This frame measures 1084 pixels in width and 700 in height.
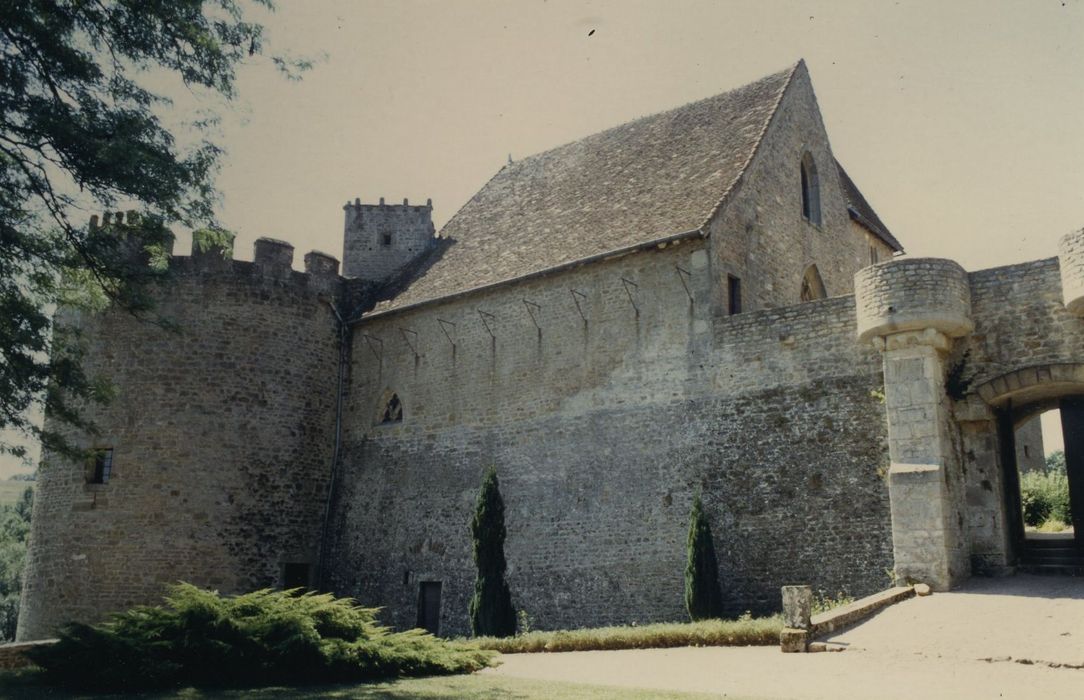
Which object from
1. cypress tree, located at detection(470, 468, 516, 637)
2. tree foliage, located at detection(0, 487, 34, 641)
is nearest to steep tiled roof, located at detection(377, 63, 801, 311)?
cypress tree, located at detection(470, 468, 516, 637)

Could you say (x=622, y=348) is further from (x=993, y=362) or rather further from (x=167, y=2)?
(x=167, y=2)

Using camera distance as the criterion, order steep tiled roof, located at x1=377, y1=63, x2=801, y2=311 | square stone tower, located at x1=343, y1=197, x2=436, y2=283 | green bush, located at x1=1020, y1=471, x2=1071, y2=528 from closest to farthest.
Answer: steep tiled roof, located at x1=377, y1=63, x2=801, y2=311 < green bush, located at x1=1020, y1=471, x2=1071, y2=528 < square stone tower, located at x1=343, y1=197, x2=436, y2=283

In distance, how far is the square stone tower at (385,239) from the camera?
2577 cm

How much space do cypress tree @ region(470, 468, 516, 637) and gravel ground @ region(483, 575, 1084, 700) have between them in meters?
3.52

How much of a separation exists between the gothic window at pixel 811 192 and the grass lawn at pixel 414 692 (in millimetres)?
14329

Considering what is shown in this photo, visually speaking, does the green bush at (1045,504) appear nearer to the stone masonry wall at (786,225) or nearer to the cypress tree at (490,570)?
→ the stone masonry wall at (786,225)

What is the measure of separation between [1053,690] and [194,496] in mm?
16701

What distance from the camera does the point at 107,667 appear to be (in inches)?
404

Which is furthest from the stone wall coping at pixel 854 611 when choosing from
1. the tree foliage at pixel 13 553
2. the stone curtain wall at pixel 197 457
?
the tree foliage at pixel 13 553

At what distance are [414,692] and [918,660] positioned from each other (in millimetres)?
5601

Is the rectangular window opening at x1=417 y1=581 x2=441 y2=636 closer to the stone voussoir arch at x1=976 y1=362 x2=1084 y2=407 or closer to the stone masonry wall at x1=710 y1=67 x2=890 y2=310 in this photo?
the stone masonry wall at x1=710 y1=67 x2=890 y2=310

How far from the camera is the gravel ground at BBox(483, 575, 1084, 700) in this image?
31.0ft

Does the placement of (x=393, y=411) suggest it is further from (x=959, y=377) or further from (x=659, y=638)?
(x=959, y=377)

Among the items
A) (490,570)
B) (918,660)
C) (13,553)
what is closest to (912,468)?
(918,660)
